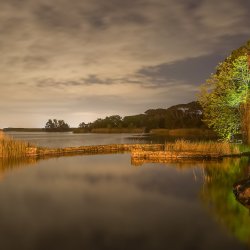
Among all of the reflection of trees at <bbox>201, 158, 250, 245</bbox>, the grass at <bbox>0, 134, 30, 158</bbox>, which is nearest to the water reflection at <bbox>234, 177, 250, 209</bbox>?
the reflection of trees at <bbox>201, 158, 250, 245</bbox>

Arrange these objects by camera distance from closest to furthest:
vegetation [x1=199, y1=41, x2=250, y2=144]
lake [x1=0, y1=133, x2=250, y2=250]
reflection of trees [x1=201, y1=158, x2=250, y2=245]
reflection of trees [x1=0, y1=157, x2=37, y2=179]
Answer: lake [x1=0, y1=133, x2=250, y2=250]
reflection of trees [x1=201, y1=158, x2=250, y2=245]
reflection of trees [x1=0, y1=157, x2=37, y2=179]
vegetation [x1=199, y1=41, x2=250, y2=144]

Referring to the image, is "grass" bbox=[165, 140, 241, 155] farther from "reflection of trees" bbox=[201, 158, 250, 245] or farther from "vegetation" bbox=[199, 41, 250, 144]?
"reflection of trees" bbox=[201, 158, 250, 245]

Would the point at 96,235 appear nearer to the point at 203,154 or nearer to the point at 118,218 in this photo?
the point at 118,218

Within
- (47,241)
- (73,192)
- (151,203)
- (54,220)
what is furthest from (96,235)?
(73,192)

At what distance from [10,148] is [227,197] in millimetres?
24219

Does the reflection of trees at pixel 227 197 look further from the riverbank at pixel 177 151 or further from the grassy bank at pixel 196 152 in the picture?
the riverbank at pixel 177 151

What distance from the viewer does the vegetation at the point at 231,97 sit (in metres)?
33.2

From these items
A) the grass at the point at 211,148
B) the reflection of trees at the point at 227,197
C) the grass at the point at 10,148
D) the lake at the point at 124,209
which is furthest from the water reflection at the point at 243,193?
the grass at the point at 10,148

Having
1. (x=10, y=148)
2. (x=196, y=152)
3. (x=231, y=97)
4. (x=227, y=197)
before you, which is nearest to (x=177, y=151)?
(x=196, y=152)

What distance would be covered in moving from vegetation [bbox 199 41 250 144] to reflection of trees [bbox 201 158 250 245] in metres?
6.39

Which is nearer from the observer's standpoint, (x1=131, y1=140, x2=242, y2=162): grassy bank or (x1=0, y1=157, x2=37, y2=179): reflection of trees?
(x1=0, y1=157, x2=37, y2=179): reflection of trees

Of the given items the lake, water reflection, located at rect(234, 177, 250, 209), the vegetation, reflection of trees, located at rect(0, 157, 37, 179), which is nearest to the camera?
the lake

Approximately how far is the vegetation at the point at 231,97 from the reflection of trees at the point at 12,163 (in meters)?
17.9

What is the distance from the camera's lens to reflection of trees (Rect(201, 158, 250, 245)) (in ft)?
41.3
